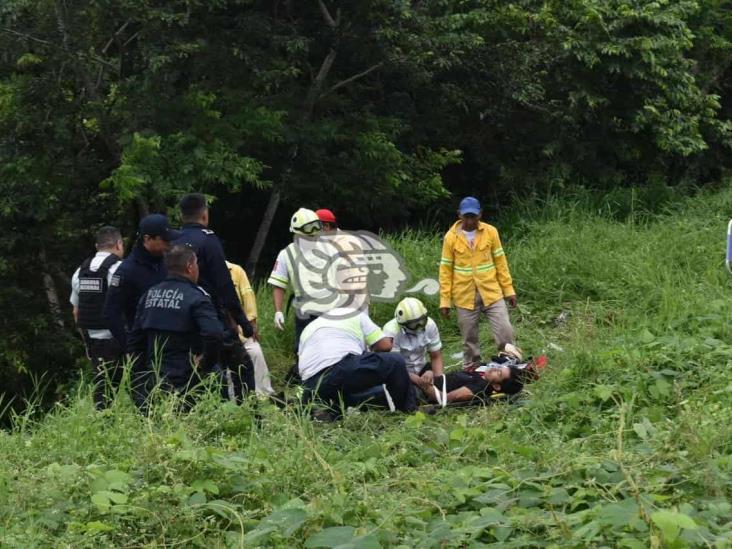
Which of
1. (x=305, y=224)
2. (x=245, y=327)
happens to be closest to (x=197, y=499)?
(x=245, y=327)

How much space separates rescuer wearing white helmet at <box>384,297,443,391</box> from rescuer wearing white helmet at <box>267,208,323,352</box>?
67 cm

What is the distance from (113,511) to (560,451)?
2.18m

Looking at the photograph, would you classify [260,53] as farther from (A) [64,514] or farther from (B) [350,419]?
(A) [64,514]

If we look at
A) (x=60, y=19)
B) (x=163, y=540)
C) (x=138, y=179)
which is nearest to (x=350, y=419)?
(x=163, y=540)

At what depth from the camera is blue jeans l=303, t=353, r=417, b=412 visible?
23.7 feet

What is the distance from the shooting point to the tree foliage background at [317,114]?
12828mm

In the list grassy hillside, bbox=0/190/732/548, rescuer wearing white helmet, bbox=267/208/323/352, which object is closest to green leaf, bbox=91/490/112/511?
grassy hillside, bbox=0/190/732/548

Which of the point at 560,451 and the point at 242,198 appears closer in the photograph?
the point at 560,451

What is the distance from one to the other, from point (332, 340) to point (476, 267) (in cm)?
234

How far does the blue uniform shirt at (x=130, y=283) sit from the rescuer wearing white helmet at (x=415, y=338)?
2157 millimetres

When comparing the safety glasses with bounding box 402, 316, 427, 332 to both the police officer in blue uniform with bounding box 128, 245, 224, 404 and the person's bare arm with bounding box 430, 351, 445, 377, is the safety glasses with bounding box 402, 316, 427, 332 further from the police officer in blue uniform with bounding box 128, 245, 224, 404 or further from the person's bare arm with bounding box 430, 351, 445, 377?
the police officer in blue uniform with bounding box 128, 245, 224, 404

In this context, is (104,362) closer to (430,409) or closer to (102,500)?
(430,409)

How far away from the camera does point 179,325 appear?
6.41m

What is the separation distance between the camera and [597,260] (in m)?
11.6
